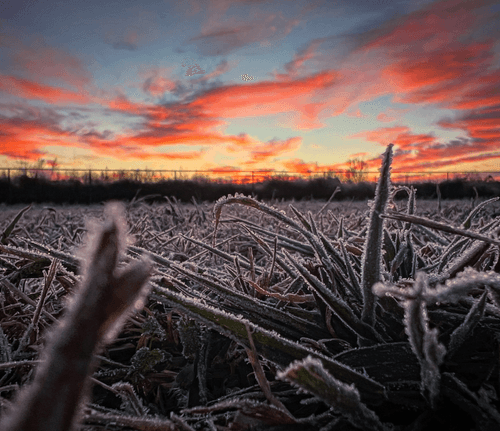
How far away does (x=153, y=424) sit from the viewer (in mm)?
469

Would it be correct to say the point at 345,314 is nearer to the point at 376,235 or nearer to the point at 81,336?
the point at 376,235

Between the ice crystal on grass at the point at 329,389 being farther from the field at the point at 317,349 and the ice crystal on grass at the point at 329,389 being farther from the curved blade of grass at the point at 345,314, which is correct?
the curved blade of grass at the point at 345,314

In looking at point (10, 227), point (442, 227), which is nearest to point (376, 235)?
point (442, 227)

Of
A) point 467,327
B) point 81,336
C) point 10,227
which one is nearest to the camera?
point 81,336

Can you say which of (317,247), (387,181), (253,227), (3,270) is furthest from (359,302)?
(3,270)

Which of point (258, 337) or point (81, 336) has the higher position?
point (81, 336)

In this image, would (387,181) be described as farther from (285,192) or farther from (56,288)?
(285,192)

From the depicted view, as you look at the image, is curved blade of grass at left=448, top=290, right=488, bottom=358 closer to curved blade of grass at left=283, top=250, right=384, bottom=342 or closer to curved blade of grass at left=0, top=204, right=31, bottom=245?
curved blade of grass at left=283, top=250, right=384, bottom=342

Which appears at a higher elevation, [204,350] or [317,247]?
[317,247]

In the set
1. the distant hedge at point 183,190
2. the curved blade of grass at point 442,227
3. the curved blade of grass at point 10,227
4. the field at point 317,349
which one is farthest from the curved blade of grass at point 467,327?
the distant hedge at point 183,190

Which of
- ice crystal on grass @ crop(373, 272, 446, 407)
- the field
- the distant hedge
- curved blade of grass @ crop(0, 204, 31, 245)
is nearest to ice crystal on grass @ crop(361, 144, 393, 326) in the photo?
the field

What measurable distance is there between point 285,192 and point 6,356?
19.3 meters

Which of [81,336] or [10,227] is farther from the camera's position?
[10,227]

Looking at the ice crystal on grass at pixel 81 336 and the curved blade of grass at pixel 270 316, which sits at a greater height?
the ice crystal on grass at pixel 81 336
